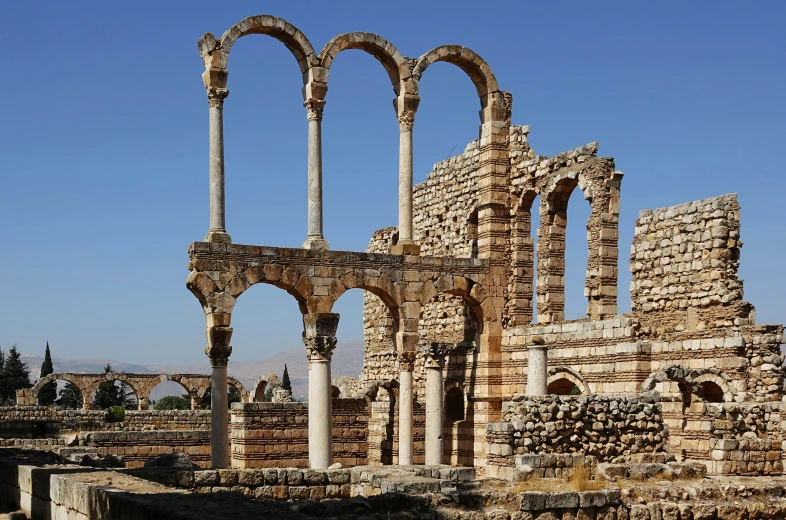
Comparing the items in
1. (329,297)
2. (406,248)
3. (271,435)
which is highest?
(406,248)

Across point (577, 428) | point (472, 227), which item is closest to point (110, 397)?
point (472, 227)

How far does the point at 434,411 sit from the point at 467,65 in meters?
8.03

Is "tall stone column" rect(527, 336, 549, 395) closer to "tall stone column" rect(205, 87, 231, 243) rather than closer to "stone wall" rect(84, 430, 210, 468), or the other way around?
"tall stone column" rect(205, 87, 231, 243)

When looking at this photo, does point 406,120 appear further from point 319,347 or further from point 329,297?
point 319,347

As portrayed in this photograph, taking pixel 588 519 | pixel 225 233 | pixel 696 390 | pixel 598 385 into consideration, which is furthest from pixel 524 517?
pixel 225 233

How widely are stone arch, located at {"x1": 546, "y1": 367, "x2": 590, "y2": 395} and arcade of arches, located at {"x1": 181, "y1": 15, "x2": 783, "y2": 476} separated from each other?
0.13 feet

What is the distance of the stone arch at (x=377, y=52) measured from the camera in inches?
972

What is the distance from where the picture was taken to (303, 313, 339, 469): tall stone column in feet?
76.4

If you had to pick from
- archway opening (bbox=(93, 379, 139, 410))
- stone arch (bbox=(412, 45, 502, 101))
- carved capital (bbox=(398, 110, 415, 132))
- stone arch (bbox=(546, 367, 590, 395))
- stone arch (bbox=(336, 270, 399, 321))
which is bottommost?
archway opening (bbox=(93, 379, 139, 410))

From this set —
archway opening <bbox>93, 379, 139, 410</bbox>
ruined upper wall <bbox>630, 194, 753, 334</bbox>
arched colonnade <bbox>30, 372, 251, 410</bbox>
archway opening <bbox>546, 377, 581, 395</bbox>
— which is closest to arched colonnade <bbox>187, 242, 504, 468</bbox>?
archway opening <bbox>546, 377, 581, 395</bbox>

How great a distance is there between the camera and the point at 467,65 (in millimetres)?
26719

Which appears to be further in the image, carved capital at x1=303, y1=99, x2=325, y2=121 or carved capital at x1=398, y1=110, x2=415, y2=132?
carved capital at x1=398, y1=110, x2=415, y2=132

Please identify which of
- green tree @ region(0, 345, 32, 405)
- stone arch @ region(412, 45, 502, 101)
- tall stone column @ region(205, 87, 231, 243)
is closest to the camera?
tall stone column @ region(205, 87, 231, 243)

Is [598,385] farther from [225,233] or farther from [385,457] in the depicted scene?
[225,233]
